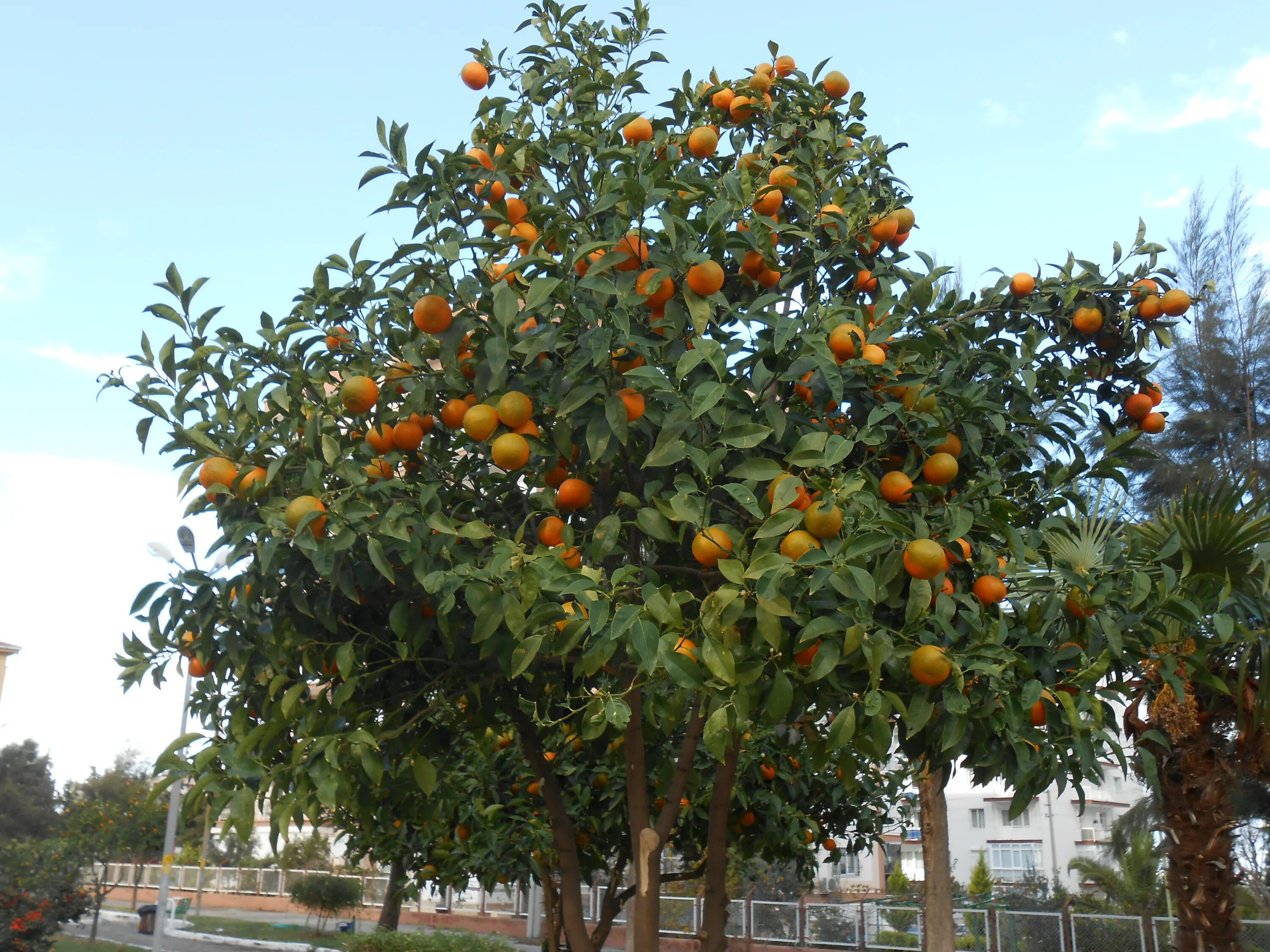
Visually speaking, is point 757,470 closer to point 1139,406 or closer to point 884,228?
point 884,228

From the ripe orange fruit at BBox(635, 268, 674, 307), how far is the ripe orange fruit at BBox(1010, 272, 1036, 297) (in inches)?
62.3

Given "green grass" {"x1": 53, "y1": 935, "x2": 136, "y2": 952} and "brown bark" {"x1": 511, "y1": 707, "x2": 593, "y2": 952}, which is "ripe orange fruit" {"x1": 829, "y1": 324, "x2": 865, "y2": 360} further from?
A: "green grass" {"x1": 53, "y1": 935, "x2": 136, "y2": 952}

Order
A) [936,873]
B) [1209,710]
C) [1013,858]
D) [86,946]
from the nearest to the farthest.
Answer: [1209,710], [936,873], [86,946], [1013,858]

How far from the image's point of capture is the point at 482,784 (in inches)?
282

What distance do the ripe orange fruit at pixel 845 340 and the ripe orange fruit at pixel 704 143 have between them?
1063 mm

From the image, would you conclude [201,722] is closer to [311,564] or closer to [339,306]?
[311,564]

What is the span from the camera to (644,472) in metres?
3.78

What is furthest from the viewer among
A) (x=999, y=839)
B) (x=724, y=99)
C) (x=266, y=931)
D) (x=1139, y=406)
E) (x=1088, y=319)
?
(x=999, y=839)

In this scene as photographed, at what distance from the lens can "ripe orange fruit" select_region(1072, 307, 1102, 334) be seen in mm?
4137

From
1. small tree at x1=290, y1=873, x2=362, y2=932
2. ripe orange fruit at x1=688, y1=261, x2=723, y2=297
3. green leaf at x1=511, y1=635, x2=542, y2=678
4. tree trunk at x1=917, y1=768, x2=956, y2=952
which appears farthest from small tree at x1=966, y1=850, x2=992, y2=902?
ripe orange fruit at x1=688, y1=261, x2=723, y2=297

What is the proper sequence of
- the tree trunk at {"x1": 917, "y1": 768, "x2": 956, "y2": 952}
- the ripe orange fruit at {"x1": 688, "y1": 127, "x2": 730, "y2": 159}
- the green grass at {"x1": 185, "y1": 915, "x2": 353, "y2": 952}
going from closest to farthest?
1. the ripe orange fruit at {"x1": 688, "y1": 127, "x2": 730, "y2": 159}
2. the tree trunk at {"x1": 917, "y1": 768, "x2": 956, "y2": 952}
3. the green grass at {"x1": 185, "y1": 915, "x2": 353, "y2": 952}

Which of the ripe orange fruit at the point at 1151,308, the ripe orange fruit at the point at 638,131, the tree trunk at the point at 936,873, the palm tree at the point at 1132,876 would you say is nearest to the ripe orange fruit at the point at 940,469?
the ripe orange fruit at the point at 1151,308

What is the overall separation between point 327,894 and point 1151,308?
86.4ft

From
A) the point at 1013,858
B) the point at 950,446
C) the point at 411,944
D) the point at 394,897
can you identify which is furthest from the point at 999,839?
the point at 950,446
